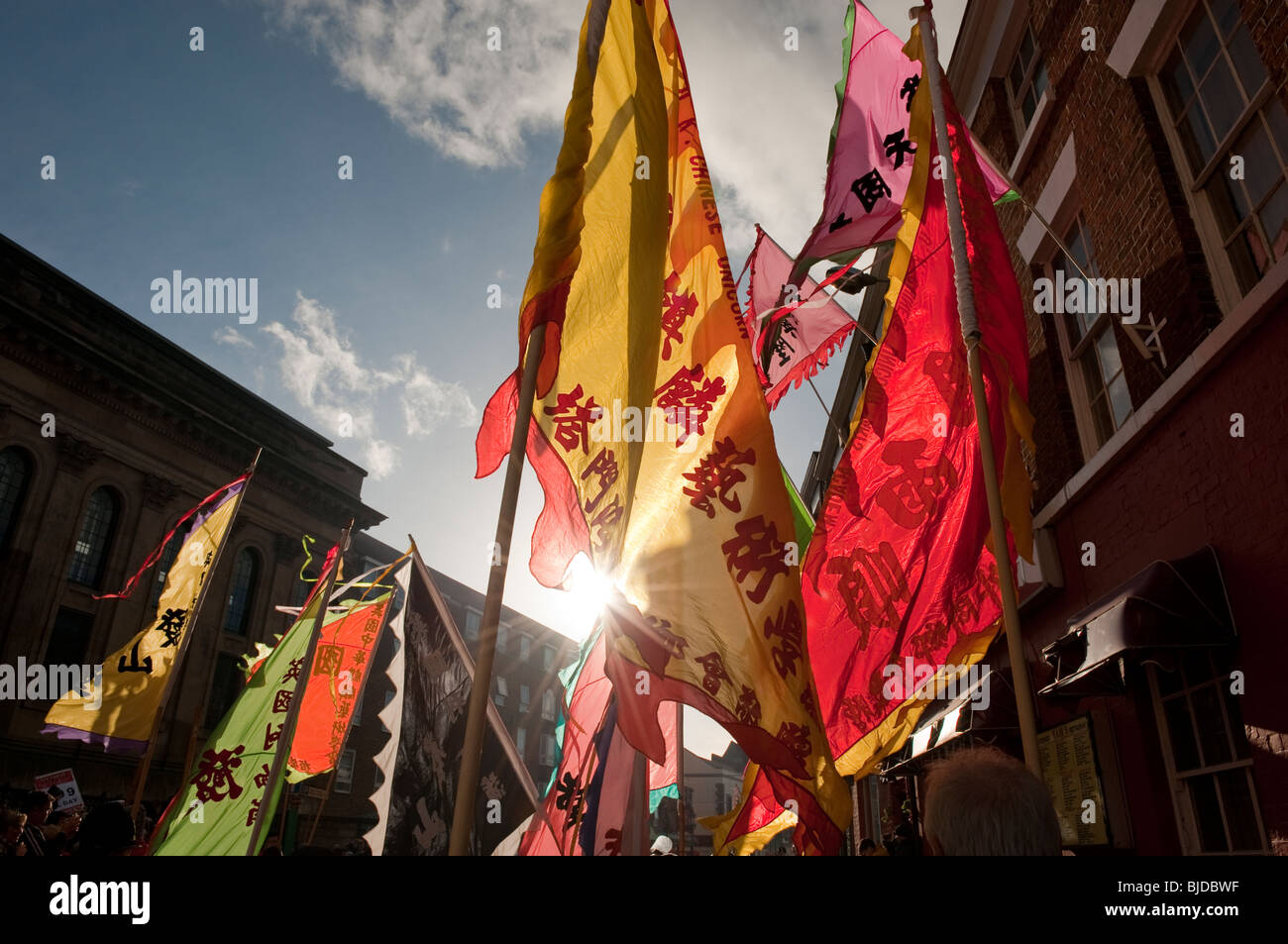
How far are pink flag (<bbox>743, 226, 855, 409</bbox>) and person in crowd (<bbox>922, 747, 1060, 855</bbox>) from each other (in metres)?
4.41

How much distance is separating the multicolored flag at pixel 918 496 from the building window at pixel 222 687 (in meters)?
26.5

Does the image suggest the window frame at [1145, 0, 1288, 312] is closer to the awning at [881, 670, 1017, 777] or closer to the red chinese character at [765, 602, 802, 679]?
the awning at [881, 670, 1017, 777]

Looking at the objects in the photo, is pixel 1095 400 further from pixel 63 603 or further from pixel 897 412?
pixel 63 603

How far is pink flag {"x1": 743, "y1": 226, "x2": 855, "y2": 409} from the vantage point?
252 inches

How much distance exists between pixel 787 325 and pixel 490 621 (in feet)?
16.8

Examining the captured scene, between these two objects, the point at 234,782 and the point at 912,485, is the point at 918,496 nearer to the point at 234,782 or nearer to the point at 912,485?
the point at 912,485

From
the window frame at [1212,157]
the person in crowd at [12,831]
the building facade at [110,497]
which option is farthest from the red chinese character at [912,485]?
the building facade at [110,497]

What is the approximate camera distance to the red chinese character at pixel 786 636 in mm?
3059

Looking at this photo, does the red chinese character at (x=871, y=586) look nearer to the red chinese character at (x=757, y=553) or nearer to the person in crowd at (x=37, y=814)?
the red chinese character at (x=757, y=553)

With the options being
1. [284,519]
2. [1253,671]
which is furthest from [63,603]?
[1253,671]

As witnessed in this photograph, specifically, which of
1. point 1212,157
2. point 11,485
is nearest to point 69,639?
point 11,485

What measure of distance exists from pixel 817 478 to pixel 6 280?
24692 millimetres

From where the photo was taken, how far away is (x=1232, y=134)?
5.56 metres

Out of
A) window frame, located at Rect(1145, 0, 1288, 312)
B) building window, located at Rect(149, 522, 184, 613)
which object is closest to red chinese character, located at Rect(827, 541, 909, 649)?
window frame, located at Rect(1145, 0, 1288, 312)
